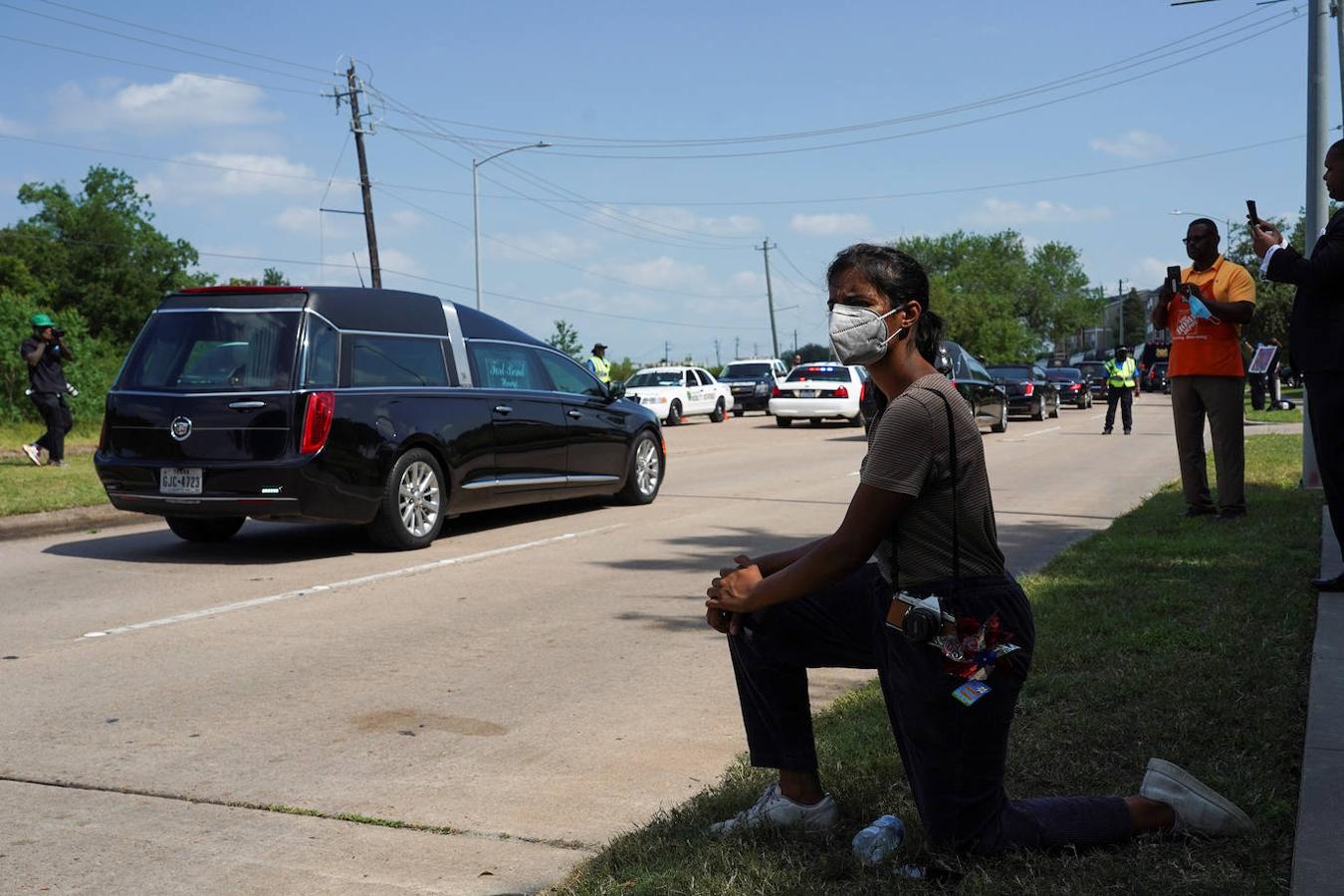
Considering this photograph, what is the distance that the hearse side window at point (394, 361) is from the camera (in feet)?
33.6

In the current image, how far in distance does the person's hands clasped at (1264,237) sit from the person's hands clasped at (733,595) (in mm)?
3968

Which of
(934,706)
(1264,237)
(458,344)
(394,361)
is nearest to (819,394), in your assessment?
(458,344)

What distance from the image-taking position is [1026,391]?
34.6 metres

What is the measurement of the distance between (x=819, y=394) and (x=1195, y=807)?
92.3ft

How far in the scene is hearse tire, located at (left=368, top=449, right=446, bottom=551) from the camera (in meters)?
10.2

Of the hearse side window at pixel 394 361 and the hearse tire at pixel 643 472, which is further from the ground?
the hearse side window at pixel 394 361

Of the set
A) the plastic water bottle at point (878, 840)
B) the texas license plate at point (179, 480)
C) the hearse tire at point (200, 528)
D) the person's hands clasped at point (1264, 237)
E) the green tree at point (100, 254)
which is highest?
the green tree at point (100, 254)

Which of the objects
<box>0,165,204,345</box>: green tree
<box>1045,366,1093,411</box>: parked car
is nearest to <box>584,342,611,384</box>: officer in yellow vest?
<box>1045,366,1093,411</box>: parked car

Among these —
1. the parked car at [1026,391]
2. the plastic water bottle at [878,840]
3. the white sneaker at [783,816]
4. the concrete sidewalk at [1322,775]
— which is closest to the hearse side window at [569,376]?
the concrete sidewalk at [1322,775]

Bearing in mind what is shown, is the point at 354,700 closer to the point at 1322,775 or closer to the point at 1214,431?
the point at 1322,775

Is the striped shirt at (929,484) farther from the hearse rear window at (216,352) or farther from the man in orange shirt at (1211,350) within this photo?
the hearse rear window at (216,352)

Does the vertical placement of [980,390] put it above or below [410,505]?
above

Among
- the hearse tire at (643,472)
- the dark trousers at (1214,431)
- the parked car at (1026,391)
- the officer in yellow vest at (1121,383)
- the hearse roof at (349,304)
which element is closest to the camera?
the dark trousers at (1214,431)

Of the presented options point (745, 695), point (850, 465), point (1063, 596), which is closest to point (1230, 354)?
point (1063, 596)
